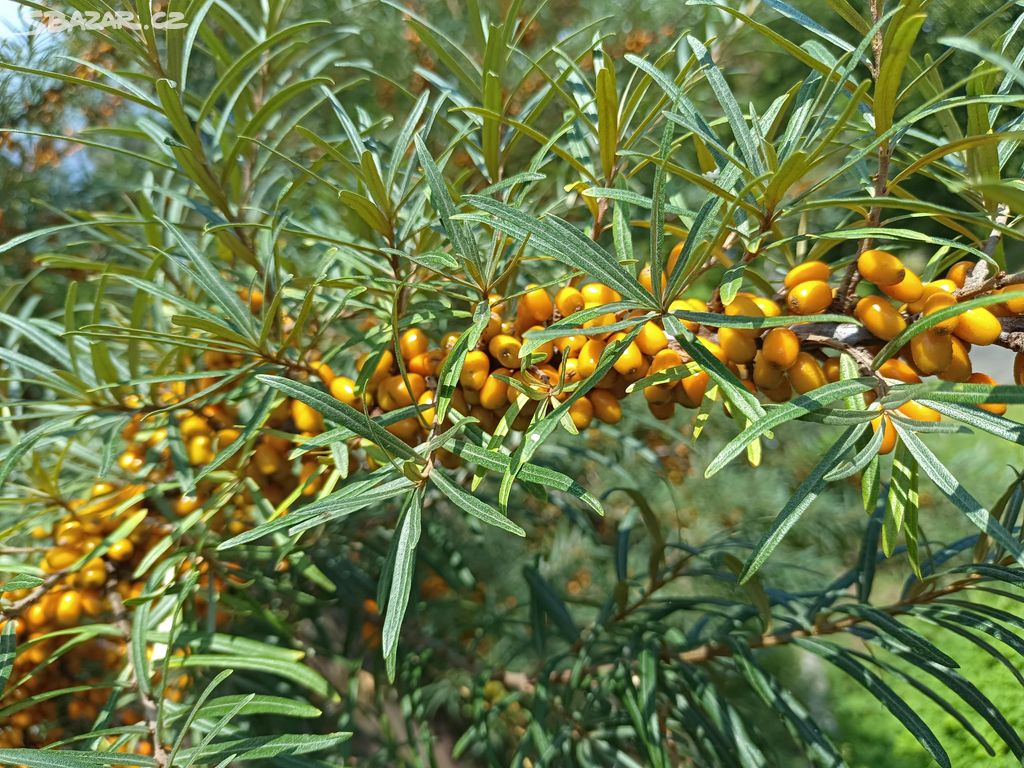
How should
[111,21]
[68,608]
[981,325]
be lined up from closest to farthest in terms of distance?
[981,325] → [111,21] → [68,608]

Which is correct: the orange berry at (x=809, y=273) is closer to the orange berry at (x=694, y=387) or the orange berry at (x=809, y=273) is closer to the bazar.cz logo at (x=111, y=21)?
the orange berry at (x=694, y=387)

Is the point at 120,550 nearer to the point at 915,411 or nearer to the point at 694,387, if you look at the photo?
the point at 694,387

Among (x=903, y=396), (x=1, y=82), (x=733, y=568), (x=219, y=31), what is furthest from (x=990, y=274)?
(x=219, y=31)

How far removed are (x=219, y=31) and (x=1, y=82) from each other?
45 centimetres

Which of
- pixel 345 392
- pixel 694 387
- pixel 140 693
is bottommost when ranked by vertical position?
pixel 140 693

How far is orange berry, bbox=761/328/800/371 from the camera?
40cm

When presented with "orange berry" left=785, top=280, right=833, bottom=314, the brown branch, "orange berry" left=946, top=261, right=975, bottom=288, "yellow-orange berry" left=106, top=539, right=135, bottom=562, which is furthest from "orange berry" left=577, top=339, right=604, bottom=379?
"yellow-orange berry" left=106, top=539, right=135, bottom=562

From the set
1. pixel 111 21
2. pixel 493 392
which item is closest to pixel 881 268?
pixel 493 392

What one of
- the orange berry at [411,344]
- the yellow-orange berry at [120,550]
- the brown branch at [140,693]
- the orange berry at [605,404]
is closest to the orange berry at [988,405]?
the orange berry at [605,404]

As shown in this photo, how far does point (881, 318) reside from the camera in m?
0.40

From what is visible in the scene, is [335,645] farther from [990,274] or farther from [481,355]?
[990,274]

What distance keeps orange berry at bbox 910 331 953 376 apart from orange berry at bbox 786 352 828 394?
52 millimetres

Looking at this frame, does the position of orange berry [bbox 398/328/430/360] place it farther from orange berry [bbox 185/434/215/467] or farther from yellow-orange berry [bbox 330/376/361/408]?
orange berry [bbox 185/434/215/467]

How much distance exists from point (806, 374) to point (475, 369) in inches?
8.0
